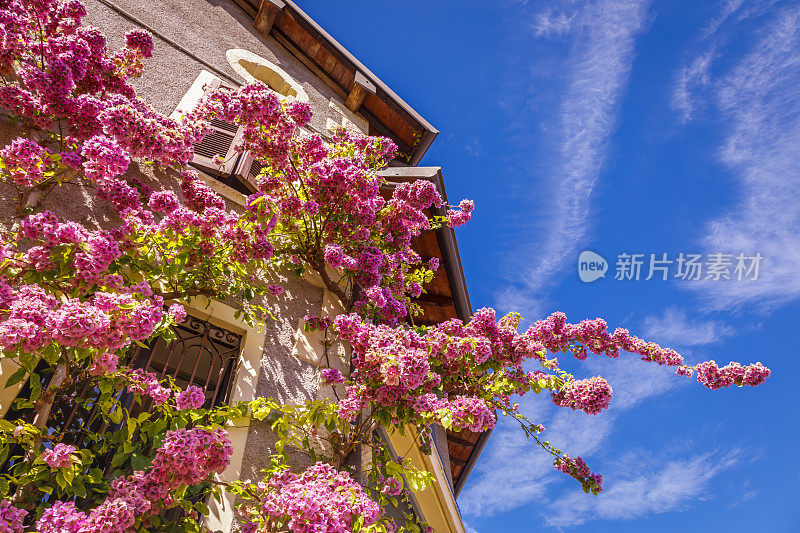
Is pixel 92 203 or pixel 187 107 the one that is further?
pixel 187 107

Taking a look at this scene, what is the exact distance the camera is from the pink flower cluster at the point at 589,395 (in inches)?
171

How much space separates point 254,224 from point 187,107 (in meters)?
2.49

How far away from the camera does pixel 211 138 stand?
625 cm

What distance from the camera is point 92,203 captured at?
4375 millimetres

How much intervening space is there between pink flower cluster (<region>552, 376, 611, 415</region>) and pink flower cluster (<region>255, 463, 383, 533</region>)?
78.1 inches

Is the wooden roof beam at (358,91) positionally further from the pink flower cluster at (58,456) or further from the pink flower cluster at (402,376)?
the pink flower cluster at (58,456)

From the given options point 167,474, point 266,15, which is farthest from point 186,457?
point 266,15

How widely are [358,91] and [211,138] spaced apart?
8.94 feet

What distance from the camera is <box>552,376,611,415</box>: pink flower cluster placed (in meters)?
4.35

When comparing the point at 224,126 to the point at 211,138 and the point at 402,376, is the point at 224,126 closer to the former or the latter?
the point at 211,138

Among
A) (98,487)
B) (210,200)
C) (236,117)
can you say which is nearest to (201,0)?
(236,117)

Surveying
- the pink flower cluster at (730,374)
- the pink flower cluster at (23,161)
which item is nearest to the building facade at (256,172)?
the pink flower cluster at (23,161)

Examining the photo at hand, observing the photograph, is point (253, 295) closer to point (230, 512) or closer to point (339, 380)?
point (339, 380)

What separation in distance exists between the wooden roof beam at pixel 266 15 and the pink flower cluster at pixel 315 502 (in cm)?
676
